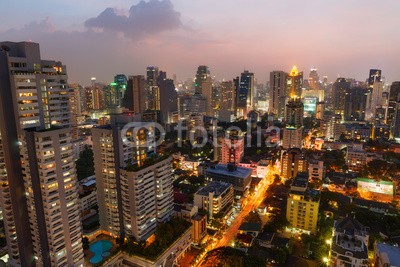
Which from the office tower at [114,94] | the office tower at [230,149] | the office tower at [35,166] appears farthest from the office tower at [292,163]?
the office tower at [114,94]

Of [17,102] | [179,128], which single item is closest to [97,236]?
[17,102]

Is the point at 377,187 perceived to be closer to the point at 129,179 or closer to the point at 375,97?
the point at 129,179

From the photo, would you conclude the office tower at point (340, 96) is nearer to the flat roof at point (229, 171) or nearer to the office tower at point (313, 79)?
the office tower at point (313, 79)

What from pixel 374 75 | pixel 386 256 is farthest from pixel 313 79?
pixel 386 256

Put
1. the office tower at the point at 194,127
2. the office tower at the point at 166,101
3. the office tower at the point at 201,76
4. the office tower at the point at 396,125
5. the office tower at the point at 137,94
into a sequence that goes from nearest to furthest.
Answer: the office tower at the point at 194,127 < the office tower at the point at 396,125 < the office tower at the point at 166,101 < the office tower at the point at 137,94 < the office tower at the point at 201,76

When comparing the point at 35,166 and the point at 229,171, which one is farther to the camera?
the point at 229,171

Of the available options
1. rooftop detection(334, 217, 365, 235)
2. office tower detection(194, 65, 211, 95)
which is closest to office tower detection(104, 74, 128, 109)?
office tower detection(194, 65, 211, 95)
